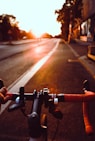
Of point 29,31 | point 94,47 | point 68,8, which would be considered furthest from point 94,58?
point 29,31

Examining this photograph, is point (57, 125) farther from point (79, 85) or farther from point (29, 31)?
point (29, 31)

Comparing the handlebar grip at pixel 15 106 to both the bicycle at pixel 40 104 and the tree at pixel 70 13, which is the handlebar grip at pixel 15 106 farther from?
the tree at pixel 70 13

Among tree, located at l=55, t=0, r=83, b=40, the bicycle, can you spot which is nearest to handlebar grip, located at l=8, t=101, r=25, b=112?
the bicycle

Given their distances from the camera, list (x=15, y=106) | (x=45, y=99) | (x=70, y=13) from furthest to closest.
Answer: (x=70, y=13) < (x=45, y=99) < (x=15, y=106)

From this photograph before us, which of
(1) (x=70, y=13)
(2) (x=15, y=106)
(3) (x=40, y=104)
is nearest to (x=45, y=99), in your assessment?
(3) (x=40, y=104)

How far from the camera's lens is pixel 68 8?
73500 millimetres

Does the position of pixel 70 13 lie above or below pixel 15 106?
above

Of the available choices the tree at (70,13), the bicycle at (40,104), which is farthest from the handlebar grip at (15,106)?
the tree at (70,13)

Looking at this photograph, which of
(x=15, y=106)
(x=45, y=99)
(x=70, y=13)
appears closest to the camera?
(x=15, y=106)

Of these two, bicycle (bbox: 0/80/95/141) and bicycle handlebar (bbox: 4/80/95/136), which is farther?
bicycle handlebar (bbox: 4/80/95/136)

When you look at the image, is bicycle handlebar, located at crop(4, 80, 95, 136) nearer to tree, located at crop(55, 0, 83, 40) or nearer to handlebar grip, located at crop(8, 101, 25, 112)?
handlebar grip, located at crop(8, 101, 25, 112)

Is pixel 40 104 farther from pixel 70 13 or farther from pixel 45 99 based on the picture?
pixel 70 13

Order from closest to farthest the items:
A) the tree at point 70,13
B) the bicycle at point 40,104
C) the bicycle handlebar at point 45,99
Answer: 1. the bicycle at point 40,104
2. the bicycle handlebar at point 45,99
3. the tree at point 70,13

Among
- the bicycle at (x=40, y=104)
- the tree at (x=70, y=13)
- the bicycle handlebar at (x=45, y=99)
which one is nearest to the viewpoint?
the bicycle at (x=40, y=104)
